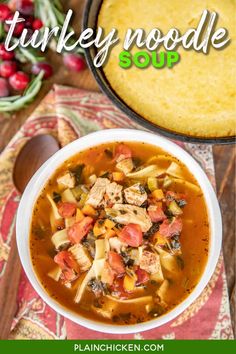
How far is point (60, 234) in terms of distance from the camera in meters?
2.68

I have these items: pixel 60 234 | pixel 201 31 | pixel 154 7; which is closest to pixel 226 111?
pixel 201 31

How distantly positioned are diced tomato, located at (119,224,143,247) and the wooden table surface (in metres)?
0.70

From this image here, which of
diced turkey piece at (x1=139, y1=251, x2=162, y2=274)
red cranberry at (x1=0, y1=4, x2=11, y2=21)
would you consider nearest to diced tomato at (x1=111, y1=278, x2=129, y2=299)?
diced turkey piece at (x1=139, y1=251, x2=162, y2=274)

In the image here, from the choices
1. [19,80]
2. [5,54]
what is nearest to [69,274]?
[19,80]

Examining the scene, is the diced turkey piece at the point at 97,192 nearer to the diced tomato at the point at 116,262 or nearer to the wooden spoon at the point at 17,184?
the diced tomato at the point at 116,262

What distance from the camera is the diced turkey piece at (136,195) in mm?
2637

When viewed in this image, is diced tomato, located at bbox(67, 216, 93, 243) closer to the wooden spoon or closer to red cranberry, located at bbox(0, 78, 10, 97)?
the wooden spoon

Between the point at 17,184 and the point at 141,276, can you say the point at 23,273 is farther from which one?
the point at 141,276

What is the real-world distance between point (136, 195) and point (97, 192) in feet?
0.64

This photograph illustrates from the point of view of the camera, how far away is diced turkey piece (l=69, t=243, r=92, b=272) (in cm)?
262

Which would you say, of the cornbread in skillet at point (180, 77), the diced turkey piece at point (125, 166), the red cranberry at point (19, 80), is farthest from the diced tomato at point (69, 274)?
the red cranberry at point (19, 80)

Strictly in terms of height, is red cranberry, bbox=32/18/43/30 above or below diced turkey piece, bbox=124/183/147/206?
above

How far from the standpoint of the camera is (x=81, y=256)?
2629 millimetres
